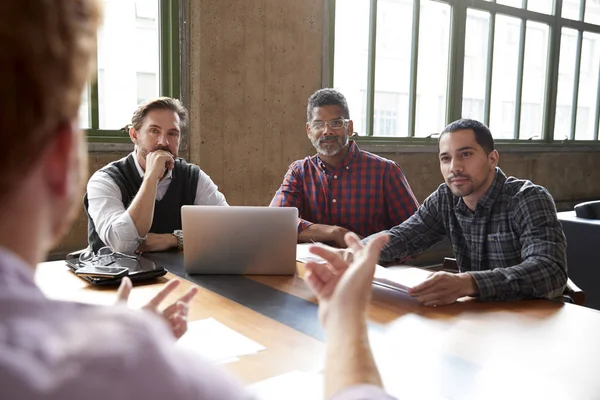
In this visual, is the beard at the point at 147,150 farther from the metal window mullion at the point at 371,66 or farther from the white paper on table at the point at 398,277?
the metal window mullion at the point at 371,66

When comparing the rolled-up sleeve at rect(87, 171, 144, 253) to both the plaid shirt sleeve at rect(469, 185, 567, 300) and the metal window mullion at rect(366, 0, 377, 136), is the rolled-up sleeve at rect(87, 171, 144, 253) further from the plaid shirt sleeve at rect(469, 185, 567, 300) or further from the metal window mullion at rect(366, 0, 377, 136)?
the metal window mullion at rect(366, 0, 377, 136)

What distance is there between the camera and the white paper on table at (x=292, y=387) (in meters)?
0.97

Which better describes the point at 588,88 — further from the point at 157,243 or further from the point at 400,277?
the point at 157,243

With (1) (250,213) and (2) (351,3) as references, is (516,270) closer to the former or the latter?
(1) (250,213)

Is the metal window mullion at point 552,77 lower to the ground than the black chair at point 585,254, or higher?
higher

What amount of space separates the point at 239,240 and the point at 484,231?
3.30 feet

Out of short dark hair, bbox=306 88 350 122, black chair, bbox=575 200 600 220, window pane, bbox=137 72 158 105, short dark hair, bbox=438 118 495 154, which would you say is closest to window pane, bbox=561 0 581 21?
black chair, bbox=575 200 600 220

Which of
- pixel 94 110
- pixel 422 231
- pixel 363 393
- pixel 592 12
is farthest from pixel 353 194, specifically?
pixel 592 12

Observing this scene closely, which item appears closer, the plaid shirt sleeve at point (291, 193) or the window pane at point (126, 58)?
the plaid shirt sleeve at point (291, 193)

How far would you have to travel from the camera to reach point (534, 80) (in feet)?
23.4

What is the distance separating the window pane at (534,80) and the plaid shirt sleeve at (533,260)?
553 cm

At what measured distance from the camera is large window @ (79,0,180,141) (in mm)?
3914

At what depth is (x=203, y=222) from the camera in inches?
71.5

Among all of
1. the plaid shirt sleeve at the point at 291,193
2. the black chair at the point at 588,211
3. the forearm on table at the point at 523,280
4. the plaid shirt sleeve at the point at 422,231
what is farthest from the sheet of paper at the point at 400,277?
the black chair at the point at 588,211
